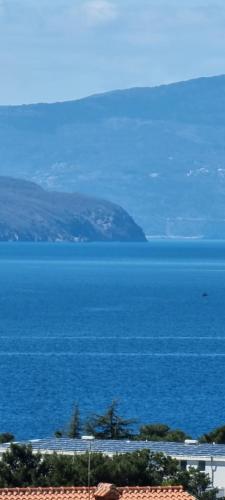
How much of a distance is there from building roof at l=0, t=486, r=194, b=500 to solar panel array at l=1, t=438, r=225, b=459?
66.9 feet

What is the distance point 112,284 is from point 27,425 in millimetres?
119779

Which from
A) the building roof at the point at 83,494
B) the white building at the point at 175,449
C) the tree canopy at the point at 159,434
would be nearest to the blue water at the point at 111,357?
the tree canopy at the point at 159,434

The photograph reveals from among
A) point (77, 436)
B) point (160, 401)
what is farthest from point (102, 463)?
point (160, 401)

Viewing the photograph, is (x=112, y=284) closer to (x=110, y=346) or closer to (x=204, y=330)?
(x=204, y=330)

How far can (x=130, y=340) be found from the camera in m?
110

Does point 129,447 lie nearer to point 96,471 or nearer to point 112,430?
point 112,430

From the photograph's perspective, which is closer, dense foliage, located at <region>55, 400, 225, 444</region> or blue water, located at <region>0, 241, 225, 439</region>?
dense foliage, located at <region>55, 400, 225, 444</region>

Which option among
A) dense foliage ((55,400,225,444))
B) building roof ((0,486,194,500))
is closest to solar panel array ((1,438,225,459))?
dense foliage ((55,400,225,444))

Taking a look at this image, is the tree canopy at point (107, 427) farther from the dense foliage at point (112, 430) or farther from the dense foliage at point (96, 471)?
the dense foliage at point (96, 471)

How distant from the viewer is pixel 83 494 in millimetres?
18781

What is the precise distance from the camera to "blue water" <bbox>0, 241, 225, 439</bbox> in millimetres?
71750

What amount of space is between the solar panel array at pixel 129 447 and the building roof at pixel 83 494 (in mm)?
20399

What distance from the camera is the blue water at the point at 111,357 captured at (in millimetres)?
71750

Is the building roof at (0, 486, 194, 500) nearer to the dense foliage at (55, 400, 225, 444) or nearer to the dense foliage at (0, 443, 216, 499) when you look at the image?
the dense foliage at (0, 443, 216, 499)
